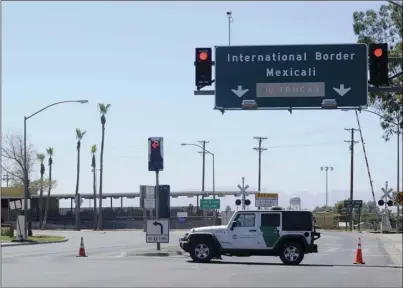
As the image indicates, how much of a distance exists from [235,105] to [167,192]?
13.9m

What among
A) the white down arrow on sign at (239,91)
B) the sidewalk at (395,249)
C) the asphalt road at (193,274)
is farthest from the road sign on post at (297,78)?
the sidewalk at (395,249)

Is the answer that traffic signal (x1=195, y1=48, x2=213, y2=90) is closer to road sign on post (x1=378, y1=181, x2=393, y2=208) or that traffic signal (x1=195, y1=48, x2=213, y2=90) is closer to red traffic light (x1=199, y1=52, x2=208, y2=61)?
red traffic light (x1=199, y1=52, x2=208, y2=61)

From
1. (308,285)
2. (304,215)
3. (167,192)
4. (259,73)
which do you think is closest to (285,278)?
(308,285)

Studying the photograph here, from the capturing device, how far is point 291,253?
2356 centimetres

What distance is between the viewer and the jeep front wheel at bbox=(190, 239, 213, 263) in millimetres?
23750

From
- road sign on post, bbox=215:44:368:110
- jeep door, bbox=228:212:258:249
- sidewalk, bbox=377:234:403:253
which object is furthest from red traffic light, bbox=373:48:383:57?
sidewalk, bbox=377:234:403:253

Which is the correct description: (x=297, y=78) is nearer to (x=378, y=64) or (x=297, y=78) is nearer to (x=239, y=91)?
(x=239, y=91)

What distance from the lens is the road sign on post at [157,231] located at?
97.0ft

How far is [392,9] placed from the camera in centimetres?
3050

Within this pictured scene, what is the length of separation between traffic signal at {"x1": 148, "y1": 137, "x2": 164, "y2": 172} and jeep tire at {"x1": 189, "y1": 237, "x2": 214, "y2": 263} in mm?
6896

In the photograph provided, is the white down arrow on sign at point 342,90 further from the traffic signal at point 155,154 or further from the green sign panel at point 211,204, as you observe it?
the green sign panel at point 211,204

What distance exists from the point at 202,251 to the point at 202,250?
3 centimetres

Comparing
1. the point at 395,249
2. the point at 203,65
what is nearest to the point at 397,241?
the point at 395,249

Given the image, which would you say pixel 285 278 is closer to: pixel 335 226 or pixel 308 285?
pixel 308 285
